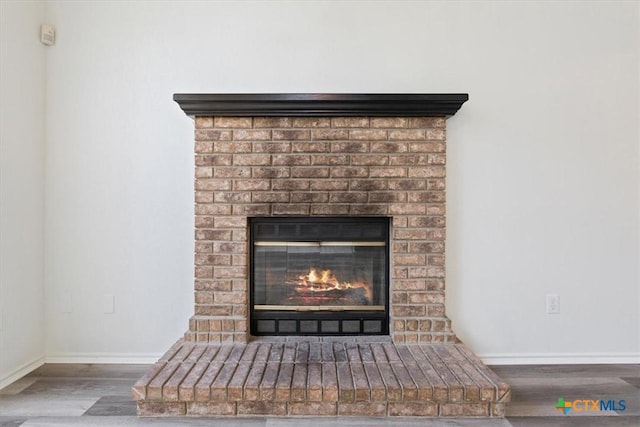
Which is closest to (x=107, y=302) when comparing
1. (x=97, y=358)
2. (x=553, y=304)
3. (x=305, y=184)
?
(x=97, y=358)

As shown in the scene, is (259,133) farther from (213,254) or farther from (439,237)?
(439,237)

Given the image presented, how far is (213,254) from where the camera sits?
221 cm

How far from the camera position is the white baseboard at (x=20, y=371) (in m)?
2.01

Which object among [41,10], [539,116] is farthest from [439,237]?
[41,10]

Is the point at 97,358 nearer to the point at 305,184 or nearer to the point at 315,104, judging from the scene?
the point at 305,184

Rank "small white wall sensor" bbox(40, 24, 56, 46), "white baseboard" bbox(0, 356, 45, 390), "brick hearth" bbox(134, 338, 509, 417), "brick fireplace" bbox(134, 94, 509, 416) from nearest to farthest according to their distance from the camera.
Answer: "brick hearth" bbox(134, 338, 509, 417) → "white baseboard" bbox(0, 356, 45, 390) → "brick fireplace" bbox(134, 94, 509, 416) → "small white wall sensor" bbox(40, 24, 56, 46)

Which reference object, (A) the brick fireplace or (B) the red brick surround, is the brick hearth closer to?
(A) the brick fireplace

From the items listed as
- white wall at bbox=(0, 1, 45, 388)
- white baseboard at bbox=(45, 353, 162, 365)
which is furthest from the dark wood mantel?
white baseboard at bbox=(45, 353, 162, 365)

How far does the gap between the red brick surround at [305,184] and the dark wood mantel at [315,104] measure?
0.21 ft

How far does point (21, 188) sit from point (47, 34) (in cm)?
92

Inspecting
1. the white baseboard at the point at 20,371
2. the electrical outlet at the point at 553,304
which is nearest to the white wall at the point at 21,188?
the white baseboard at the point at 20,371

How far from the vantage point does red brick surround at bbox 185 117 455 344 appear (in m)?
2.19

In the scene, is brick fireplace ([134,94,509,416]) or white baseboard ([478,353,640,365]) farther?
white baseboard ([478,353,640,365])

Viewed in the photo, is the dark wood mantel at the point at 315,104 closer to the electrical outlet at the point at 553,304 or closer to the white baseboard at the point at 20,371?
the electrical outlet at the point at 553,304
